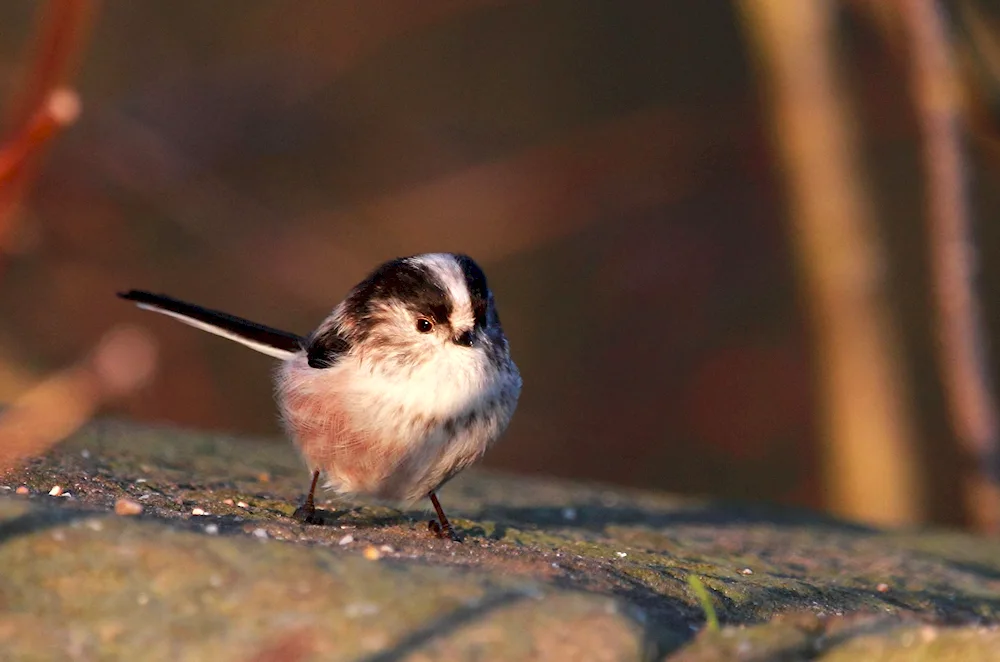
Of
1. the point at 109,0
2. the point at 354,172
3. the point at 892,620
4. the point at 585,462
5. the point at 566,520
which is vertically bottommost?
the point at 585,462

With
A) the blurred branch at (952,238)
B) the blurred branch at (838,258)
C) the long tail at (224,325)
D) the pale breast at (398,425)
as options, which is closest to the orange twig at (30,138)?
the long tail at (224,325)

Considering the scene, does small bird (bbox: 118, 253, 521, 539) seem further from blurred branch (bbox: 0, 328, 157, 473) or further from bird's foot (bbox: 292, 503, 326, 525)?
blurred branch (bbox: 0, 328, 157, 473)

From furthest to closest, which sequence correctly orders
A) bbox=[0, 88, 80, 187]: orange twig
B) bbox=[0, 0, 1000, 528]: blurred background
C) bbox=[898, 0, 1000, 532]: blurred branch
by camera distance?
1. bbox=[0, 0, 1000, 528]: blurred background
2. bbox=[898, 0, 1000, 532]: blurred branch
3. bbox=[0, 88, 80, 187]: orange twig

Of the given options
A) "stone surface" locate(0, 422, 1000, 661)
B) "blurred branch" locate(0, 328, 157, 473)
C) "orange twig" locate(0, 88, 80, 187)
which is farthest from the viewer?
"orange twig" locate(0, 88, 80, 187)

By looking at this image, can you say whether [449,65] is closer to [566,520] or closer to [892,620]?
[566,520]

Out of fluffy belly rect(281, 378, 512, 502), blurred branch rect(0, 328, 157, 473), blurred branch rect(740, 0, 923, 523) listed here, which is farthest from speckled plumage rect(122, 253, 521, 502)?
blurred branch rect(740, 0, 923, 523)

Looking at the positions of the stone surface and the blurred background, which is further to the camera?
the blurred background

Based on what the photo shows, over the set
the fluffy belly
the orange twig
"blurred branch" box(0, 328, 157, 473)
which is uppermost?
the orange twig

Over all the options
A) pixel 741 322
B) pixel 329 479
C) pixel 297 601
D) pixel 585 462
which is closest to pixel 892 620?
pixel 297 601
